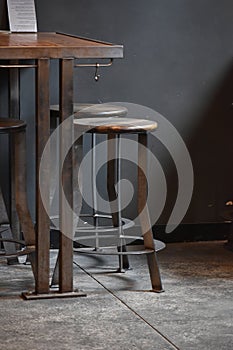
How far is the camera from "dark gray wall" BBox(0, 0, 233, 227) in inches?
200

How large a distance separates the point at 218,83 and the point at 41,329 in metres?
2.15

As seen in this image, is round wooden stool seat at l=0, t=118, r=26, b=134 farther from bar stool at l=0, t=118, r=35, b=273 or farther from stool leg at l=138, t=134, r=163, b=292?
stool leg at l=138, t=134, r=163, b=292

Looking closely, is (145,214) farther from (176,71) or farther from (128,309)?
(176,71)

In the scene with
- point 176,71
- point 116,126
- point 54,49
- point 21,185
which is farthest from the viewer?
point 176,71

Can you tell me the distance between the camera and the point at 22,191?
4.48 m

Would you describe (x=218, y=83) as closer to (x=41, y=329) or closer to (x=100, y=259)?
(x=100, y=259)

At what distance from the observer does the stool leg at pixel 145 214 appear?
436 centimetres

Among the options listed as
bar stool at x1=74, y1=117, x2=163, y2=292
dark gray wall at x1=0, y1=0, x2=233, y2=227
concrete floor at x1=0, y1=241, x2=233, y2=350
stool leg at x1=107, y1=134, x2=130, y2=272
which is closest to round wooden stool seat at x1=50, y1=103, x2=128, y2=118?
bar stool at x1=74, y1=117, x2=163, y2=292

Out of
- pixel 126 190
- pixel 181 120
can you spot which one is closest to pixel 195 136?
pixel 181 120

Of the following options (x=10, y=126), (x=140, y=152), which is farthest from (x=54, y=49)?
(x=140, y=152)

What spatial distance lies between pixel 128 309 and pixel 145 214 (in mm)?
522

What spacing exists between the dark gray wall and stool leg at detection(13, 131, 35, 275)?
26.2 inches

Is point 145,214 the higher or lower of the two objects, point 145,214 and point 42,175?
the lower

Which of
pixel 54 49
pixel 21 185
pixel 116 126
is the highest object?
pixel 54 49
